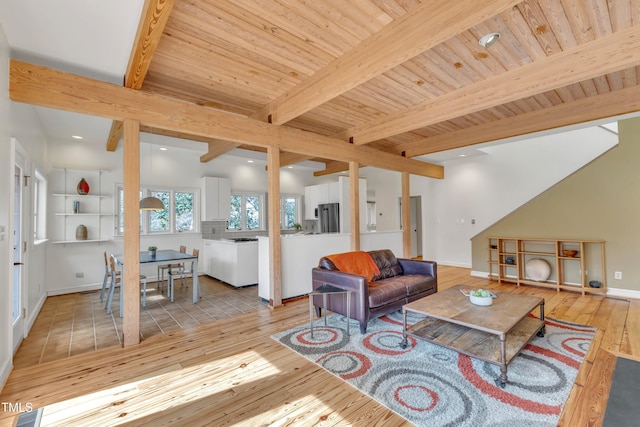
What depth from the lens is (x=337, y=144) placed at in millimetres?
5020

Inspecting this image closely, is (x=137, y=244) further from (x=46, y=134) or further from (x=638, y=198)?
(x=638, y=198)

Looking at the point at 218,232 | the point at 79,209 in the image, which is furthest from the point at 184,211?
the point at 79,209

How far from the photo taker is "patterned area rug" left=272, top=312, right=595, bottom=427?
192 centimetres

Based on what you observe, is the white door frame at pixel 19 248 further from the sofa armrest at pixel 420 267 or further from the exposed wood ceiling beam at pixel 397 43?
the sofa armrest at pixel 420 267

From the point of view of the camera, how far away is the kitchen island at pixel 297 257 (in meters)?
4.52

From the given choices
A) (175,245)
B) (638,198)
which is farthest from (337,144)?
(638,198)

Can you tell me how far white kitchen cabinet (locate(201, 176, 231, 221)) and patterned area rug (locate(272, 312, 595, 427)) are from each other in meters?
4.27

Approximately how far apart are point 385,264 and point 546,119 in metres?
3.33

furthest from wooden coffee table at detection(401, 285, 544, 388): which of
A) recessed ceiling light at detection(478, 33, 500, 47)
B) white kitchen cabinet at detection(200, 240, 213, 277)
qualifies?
white kitchen cabinet at detection(200, 240, 213, 277)

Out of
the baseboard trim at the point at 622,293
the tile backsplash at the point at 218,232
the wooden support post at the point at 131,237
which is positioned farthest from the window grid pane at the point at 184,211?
the baseboard trim at the point at 622,293

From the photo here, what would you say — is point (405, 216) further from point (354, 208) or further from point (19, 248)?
point (19, 248)

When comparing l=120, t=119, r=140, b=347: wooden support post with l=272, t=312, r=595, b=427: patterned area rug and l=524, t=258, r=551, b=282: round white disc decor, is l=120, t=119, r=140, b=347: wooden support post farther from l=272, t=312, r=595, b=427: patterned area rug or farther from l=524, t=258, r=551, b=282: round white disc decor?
l=524, t=258, r=551, b=282: round white disc decor

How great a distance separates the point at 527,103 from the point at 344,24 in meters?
3.32

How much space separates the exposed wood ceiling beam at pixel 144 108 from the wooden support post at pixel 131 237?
8.5 inches
